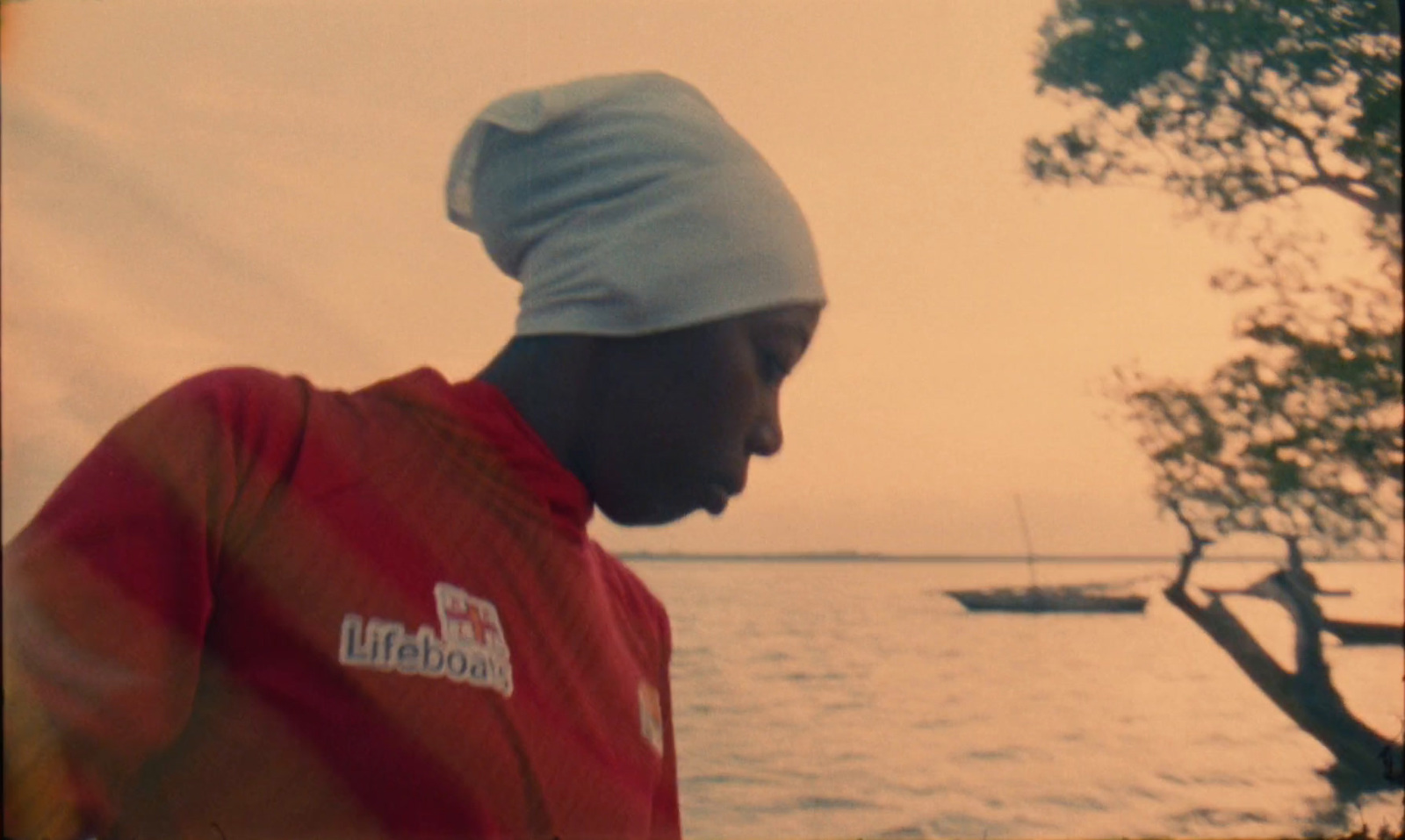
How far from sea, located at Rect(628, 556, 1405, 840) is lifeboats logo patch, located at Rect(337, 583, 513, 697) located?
3.71ft

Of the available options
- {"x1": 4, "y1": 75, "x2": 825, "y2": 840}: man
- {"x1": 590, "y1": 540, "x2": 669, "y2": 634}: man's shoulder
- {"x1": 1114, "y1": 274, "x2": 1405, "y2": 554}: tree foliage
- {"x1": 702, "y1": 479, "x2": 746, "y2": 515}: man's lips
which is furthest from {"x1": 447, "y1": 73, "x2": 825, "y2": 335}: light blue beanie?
{"x1": 1114, "y1": 274, "x2": 1405, "y2": 554}: tree foliage

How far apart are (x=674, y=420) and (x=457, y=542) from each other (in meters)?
0.27

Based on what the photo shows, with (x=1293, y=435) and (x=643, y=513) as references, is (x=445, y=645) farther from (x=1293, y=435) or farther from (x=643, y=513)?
(x=1293, y=435)

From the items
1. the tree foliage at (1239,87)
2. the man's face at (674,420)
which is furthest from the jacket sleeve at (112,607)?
the tree foliage at (1239,87)


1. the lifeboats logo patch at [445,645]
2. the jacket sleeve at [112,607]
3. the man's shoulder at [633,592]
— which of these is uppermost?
the jacket sleeve at [112,607]

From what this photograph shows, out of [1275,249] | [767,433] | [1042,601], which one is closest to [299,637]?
[767,433]

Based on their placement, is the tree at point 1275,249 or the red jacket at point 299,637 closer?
the red jacket at point 299,637

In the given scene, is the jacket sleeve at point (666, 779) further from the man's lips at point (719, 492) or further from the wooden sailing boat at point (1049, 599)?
the wooden sailing boat at point (1049, 599)

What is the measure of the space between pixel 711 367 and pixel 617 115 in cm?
28

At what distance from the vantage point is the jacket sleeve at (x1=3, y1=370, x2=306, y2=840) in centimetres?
94

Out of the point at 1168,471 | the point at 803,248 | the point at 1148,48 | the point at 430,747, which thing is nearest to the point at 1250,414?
the point at 1168,471

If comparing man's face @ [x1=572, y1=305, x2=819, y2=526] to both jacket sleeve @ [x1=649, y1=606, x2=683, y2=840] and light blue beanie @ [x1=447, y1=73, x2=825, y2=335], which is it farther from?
jacket sleeve @ [x1=649, y1=606, x2=683, y2=840]

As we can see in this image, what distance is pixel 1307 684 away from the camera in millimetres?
5453

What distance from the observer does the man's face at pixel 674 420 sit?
4.39 ft
